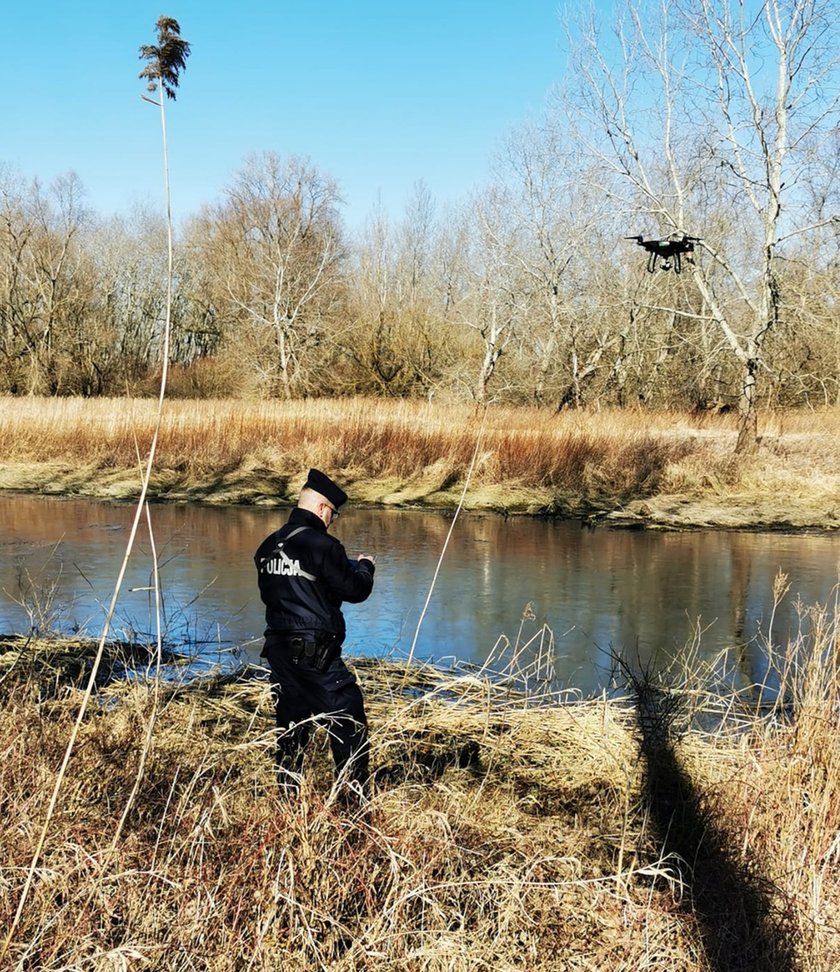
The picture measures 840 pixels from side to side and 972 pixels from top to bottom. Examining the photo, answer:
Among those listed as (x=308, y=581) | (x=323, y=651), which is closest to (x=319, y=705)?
(x=323, y=651)

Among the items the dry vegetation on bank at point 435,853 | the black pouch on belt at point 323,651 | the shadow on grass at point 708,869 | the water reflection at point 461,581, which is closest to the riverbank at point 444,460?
the water reflection at point 461,581

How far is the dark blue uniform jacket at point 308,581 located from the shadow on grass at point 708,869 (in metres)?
1.53

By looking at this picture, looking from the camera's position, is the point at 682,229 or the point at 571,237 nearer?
the point at 682,229

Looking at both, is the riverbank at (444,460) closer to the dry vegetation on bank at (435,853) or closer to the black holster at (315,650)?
the dry vegetation on bank at (435,853)

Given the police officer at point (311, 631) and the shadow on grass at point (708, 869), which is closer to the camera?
the shadow on grass at point (708, 869)

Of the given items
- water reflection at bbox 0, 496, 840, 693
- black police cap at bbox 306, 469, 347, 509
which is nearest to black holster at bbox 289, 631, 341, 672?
black police cap at bbox 306, 469, 347, 509

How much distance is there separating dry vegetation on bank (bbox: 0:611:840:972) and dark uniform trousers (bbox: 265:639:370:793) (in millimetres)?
176

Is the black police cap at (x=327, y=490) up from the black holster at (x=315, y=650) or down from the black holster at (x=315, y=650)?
up

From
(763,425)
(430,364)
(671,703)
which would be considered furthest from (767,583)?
(430,364)

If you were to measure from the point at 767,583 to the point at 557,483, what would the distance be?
7174 millimetres

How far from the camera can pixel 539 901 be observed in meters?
3.14

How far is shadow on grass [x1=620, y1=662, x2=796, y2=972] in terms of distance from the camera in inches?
120

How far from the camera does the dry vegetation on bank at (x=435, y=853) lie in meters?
2.74

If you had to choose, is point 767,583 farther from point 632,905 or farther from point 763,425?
point 763,425
